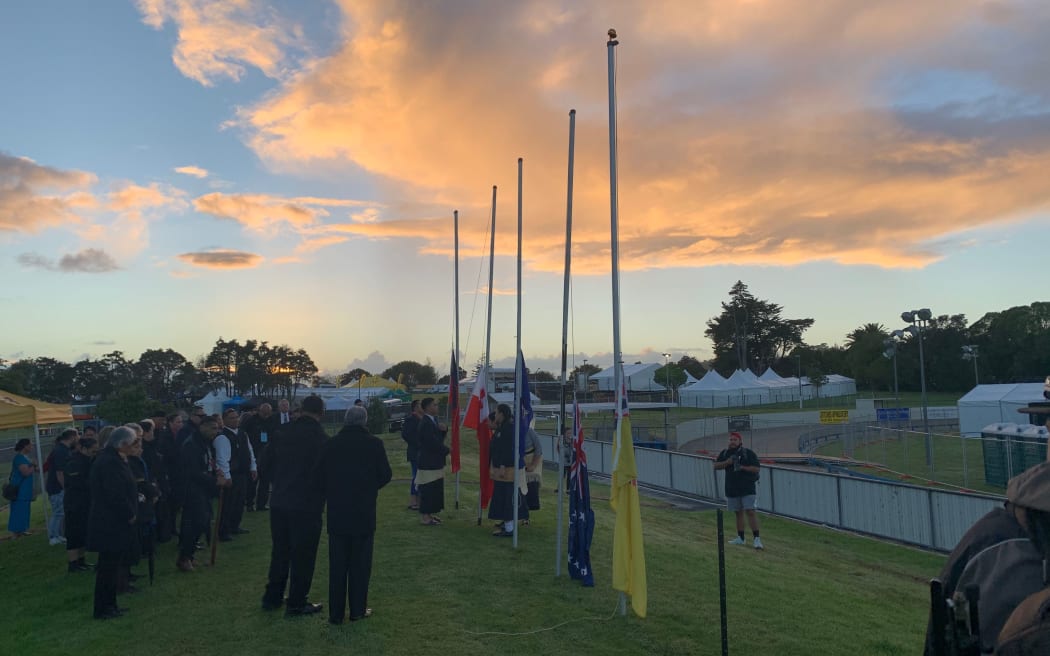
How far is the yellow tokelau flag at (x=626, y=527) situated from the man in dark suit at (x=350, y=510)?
2513 mm

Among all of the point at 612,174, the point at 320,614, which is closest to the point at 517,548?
the point at 320,614

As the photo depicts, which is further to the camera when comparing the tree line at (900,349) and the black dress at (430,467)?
the tree line at (900,349)

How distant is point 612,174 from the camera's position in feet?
27.4

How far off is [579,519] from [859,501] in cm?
993

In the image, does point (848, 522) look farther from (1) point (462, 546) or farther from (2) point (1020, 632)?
(2) point (1020, 632)

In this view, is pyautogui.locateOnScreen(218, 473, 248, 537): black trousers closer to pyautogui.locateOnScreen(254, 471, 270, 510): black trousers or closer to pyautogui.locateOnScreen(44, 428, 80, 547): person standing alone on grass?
pyautogui.locateOnScreen(254, 471, 270, 510): black trousers

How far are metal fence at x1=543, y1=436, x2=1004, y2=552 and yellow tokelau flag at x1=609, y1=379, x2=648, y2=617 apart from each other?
8220 mm

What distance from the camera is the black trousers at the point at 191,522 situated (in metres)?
9.29

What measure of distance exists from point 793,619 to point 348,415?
5341 millimetres

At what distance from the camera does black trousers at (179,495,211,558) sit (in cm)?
929

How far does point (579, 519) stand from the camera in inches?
343

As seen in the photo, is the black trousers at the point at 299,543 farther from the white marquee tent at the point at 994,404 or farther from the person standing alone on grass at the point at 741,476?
the white marquee tent at the point at 994,404

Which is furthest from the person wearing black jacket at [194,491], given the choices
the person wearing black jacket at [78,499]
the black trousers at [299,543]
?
the black trousers at [299,543]

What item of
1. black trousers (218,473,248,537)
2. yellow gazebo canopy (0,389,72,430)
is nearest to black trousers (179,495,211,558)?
black trousers (218,473,248,537)
